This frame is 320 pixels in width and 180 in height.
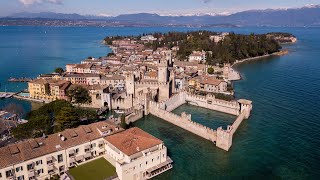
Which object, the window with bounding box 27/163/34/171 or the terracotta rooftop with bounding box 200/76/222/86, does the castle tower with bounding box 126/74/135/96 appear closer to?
the terracotta rooftop with bounding box 200/76/222/86

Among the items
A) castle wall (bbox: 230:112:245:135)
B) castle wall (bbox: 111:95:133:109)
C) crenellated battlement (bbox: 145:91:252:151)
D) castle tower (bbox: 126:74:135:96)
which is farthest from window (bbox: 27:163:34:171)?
castle tower (bbox: 126:74:135:96)

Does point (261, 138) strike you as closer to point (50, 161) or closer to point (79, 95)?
point (50, 161)

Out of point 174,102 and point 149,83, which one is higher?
point 149,83

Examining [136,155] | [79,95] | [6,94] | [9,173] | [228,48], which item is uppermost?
[228,48]

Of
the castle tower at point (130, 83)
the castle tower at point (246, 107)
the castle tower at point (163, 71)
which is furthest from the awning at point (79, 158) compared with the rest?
the castle tower at point (246, 107)

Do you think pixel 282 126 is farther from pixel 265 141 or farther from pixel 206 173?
pixel 206 173

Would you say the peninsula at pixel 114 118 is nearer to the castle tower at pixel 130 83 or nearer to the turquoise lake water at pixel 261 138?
the castle tower at pixel 130 83

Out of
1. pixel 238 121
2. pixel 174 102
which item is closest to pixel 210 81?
pixel 174 102
